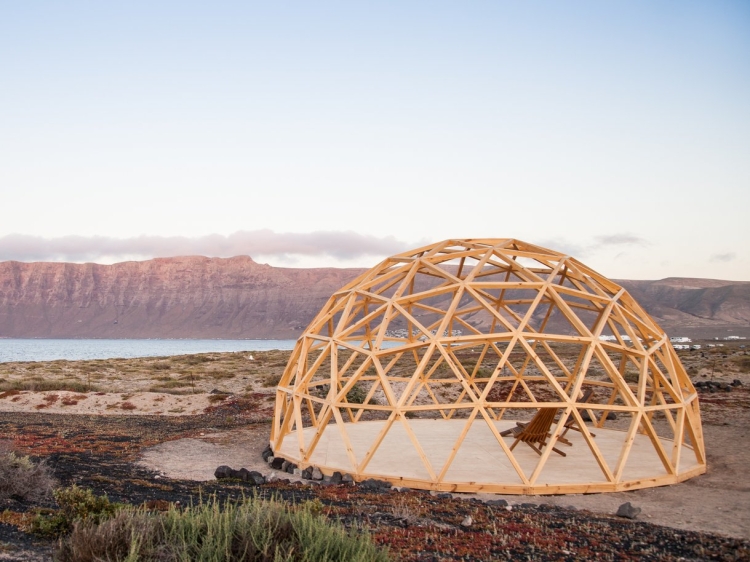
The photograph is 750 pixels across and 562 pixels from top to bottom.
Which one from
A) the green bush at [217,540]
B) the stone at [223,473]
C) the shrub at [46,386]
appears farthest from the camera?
the shrub at [46,386]

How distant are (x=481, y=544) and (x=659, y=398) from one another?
1099 cm

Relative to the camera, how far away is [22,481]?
9398 millimetres

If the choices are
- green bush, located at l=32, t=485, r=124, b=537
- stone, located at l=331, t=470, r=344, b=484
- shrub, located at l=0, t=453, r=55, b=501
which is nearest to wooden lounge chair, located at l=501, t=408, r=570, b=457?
stone, located at l=331, t=470, r=344, b=484

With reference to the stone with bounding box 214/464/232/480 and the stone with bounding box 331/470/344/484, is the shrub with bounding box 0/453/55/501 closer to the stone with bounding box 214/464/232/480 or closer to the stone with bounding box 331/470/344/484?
the stone with bounding box 214/464/232/480

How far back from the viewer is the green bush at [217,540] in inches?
223

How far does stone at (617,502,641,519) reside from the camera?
996 centimetres

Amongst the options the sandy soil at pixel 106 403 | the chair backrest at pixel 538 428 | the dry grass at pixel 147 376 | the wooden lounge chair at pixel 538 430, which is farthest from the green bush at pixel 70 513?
the dry grass at pixel 147 376

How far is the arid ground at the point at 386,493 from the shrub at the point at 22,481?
487 mm

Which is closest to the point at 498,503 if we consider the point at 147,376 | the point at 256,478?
the point at 256,478

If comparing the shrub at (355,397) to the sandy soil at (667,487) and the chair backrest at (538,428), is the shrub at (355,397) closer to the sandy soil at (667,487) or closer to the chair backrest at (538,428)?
the sandy soil at (667,487)

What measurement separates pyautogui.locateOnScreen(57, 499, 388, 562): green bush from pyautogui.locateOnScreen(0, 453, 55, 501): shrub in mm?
3923

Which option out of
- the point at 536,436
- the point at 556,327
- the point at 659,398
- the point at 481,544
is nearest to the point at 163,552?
the point at 481,544

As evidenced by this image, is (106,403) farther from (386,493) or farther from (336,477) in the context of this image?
(386,493)

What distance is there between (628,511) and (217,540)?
24.4 feet
